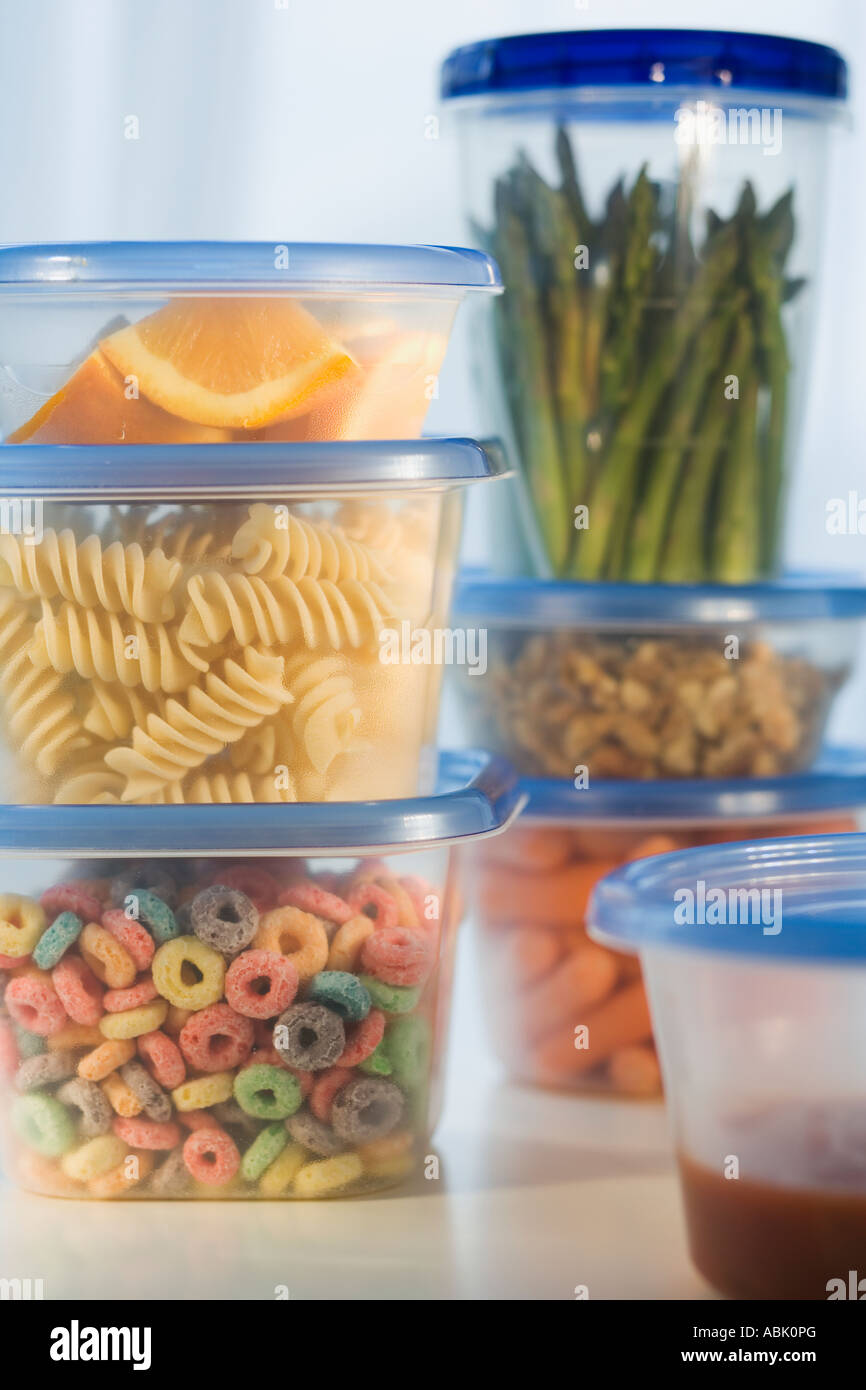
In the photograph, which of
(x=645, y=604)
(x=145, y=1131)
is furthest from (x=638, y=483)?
(x=145, y=1131)

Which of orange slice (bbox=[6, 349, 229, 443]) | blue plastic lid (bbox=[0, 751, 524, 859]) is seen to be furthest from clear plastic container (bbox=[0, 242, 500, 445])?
blue plastic lid (bbox=[0, 751, 524, 859])

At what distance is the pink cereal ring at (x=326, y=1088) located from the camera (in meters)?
0.70

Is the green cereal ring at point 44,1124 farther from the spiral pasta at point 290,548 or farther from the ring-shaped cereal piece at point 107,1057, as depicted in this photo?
the spiral pasta at point 290,548

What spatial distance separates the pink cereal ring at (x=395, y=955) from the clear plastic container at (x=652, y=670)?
191 millimetres

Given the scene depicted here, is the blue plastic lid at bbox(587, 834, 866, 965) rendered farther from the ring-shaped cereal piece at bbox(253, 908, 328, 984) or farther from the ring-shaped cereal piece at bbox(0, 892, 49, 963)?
the ring-shaped cereal piece at bbox(0, 892, 49, 963)

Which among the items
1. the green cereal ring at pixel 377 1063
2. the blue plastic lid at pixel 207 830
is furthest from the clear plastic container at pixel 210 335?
the green cereal ring at pixel 377 1063

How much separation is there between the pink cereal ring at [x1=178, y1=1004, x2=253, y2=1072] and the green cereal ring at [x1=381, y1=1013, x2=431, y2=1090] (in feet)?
0.20

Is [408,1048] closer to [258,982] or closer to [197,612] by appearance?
[258,982]

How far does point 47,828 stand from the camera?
2.26ft

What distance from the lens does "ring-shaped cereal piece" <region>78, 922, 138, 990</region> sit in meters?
0.69
